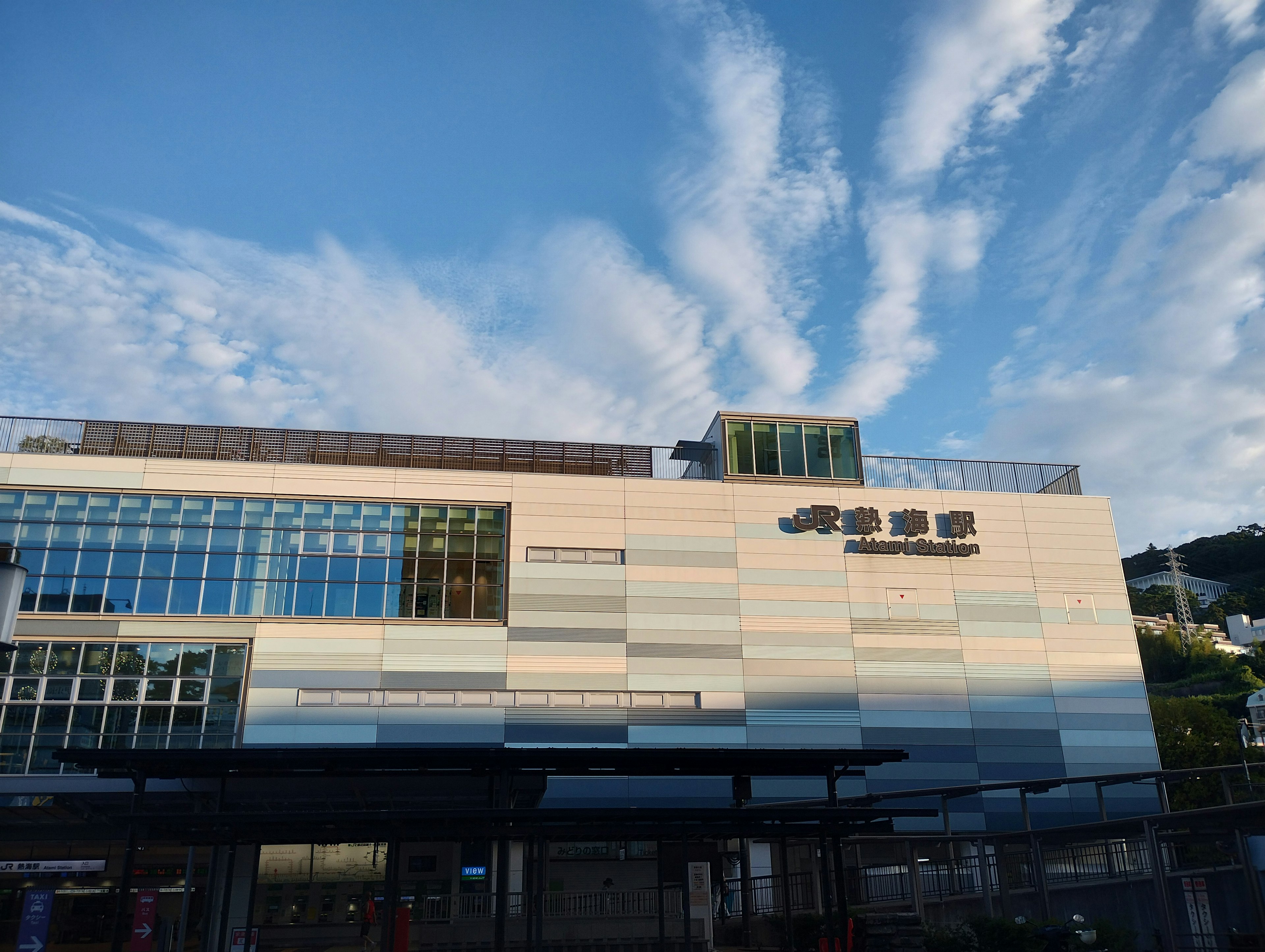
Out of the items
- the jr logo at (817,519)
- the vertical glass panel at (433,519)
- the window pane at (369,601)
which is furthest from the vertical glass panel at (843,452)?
the window pane at (369,601)

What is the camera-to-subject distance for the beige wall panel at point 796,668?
37750 millimetres

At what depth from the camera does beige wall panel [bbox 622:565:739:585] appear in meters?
38.7

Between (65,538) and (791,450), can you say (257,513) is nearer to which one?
(65,538)

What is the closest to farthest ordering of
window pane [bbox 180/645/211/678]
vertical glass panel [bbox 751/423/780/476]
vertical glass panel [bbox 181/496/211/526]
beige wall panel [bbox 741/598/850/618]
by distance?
window pane [bbox 180/645/211/678], vertical glass panel [bbox 181/496/211/526], beige wall panel [bbox 741/598/850/618], vertical glass panel [bbox 751/423/780/476]

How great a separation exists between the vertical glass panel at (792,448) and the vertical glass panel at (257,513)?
2132cm

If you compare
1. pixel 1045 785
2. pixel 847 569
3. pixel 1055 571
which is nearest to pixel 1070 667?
pixel 1055 571

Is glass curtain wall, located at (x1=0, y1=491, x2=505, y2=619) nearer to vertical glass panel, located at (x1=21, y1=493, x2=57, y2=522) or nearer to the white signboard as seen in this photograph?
vertical glass panel, located at (x1=21, y1=493, x2=57, y2=522)

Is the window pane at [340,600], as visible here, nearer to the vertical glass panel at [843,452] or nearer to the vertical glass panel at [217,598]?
the vertical glass panel at [217,598]

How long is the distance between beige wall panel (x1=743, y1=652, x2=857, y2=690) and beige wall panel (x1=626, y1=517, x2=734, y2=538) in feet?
15.7

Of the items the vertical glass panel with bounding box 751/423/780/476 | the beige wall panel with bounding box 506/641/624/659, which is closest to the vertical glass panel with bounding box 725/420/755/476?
the vertical glass panel with bounding box 751/423/780/476

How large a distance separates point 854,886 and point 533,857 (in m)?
13.4

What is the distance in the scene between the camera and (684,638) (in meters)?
37.8

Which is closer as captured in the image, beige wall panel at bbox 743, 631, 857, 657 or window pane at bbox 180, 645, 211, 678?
window pane at bbox 180, 645, 211, 678

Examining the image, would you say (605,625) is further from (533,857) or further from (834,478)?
(533,857)
